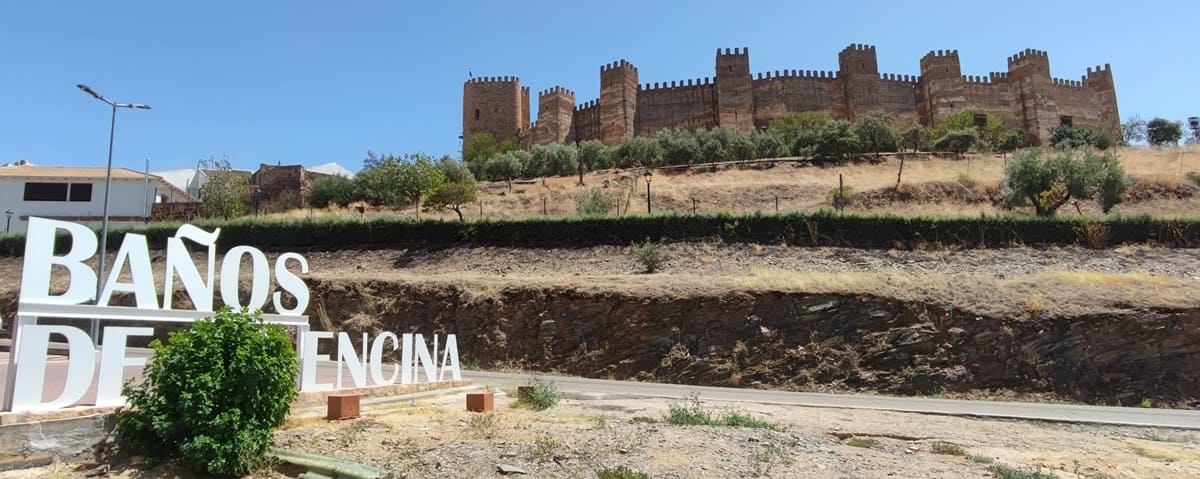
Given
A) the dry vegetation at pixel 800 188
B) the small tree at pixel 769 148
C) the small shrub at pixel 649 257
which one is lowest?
the small shrub at pixel 649 257

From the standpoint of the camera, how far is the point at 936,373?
16.0 metres

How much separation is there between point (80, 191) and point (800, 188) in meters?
38.5


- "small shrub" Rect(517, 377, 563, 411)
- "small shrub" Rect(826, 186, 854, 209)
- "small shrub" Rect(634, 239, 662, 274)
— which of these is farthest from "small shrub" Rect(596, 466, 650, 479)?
"small shrub" Rect(826, 186, 854, 209)

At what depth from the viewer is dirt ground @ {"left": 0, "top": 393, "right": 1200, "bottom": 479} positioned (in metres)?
6.76

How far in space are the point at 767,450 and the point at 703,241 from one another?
60.8ft

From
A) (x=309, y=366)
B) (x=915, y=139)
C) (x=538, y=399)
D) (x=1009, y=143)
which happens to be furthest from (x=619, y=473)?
(x=1009, y=143)

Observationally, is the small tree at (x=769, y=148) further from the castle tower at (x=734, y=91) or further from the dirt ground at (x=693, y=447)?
the dirt ground at (x=693, y=447)

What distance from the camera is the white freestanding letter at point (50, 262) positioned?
21.0ft

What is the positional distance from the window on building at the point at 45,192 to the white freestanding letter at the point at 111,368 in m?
41.1

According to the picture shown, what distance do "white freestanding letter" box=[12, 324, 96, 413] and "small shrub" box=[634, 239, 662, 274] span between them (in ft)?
58.1

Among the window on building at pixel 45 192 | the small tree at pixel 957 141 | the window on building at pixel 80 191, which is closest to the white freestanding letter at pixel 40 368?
the window on building at pixel 80 191

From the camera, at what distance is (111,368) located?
22.2 ft

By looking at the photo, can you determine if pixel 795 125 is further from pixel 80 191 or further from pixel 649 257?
pixel 80 191

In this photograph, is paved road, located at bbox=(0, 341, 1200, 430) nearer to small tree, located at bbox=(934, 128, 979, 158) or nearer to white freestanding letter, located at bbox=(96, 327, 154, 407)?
white freestanding letter, located at bbox=(96, 327, 154, 407)
